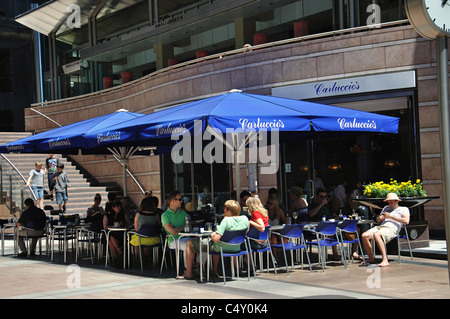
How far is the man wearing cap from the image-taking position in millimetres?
11914

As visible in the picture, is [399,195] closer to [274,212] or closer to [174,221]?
[274,212]

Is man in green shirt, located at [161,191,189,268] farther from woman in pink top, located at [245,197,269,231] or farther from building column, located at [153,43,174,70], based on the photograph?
building column, located at [153,43,174,70]

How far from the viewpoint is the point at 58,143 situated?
47.4 ft

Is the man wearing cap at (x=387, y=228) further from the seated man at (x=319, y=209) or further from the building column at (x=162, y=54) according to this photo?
the building column at (x=162, y=54)

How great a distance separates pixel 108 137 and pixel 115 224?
1.82m

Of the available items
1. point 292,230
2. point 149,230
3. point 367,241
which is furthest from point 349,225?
point 149,230

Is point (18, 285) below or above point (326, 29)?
below

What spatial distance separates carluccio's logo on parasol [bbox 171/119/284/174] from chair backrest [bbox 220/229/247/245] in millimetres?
1680

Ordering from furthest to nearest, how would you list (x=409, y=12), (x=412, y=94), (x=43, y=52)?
(x=43, y=52), (x=412, y=94), (x=409, y=12)

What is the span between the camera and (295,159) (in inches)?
757

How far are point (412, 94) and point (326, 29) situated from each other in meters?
3.55

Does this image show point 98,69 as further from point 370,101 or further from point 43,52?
point 370,101

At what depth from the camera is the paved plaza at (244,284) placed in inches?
352
